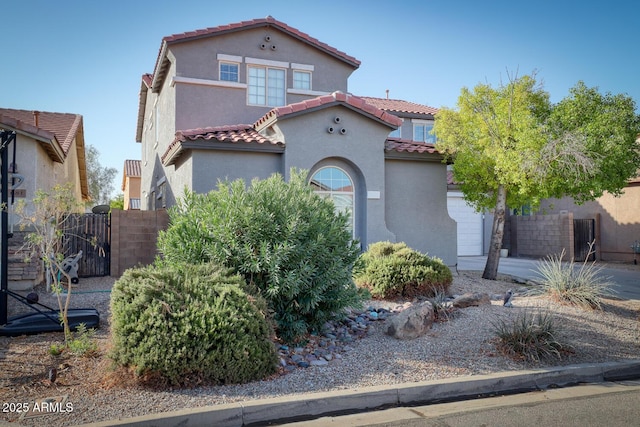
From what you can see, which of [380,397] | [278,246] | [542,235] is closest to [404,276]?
[278,246]

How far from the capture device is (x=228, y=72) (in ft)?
50.9

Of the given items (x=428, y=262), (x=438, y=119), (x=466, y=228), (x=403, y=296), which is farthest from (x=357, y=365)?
(x=466, y=228)

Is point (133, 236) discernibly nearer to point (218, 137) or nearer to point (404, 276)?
point (218, 137)

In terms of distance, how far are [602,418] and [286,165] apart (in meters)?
9.26

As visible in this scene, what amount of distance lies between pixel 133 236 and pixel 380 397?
388 inches

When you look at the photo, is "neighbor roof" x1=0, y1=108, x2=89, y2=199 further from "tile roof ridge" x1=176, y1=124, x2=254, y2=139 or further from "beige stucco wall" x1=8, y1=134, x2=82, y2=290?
"tile roof ridge" x1=176, y1=124, x2=254, y2=139

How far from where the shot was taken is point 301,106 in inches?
502

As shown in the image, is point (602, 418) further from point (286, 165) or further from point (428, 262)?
point (286, 165)

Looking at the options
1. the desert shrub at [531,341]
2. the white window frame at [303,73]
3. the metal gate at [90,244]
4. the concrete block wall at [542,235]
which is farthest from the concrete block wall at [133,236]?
the concrete block wall at [542,235]

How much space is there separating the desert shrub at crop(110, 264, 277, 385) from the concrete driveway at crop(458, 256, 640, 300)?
8.62 m

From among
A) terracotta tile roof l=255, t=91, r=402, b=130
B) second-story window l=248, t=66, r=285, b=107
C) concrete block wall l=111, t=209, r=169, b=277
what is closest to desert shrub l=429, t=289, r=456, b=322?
terracotta tile roof l=255, t=91, r=402, b=130

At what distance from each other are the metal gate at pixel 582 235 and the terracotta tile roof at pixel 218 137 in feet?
48.7

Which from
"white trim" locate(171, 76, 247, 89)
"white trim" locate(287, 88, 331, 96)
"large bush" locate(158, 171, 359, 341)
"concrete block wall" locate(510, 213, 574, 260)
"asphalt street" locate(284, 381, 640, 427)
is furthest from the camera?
"concrete block wall" locate(510, 213, 574, 260)

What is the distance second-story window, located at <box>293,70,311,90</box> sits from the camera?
16.2 metres
